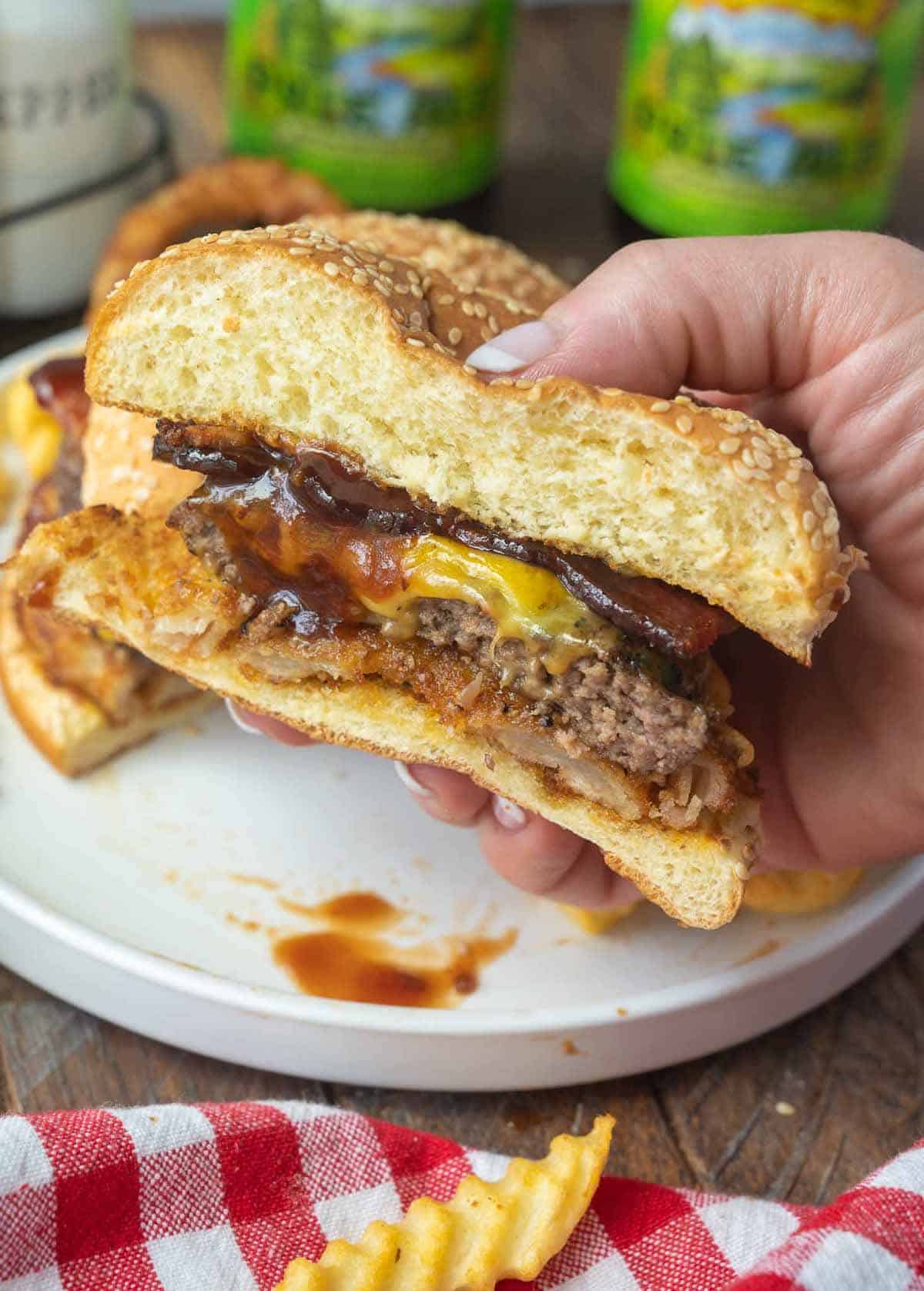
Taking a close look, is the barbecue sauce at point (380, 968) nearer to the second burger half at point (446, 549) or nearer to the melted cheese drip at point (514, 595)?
the second burger half at point (446, 549)

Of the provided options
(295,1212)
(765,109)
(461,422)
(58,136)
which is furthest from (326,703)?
(765,109)

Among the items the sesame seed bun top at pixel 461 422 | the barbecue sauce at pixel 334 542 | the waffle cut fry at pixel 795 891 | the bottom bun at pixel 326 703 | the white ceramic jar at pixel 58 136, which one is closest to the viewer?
the sesame seed bun top at pixel 461 422

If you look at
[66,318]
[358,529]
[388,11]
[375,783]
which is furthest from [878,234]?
[66,318]

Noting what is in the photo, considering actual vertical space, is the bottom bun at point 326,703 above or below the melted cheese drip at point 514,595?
below

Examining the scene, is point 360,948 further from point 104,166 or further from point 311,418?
point 104,166

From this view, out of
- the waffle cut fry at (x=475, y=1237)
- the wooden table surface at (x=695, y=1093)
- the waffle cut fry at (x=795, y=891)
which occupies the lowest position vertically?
the wooden table surface at (x=695, y=1093)

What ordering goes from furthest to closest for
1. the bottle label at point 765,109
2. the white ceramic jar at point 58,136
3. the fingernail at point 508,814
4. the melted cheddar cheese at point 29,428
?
the bottle label at point 765,109
the white ceramic jar at point 58,136
the melted cheddar cheese at point 29,428
the fingernail at point 508,814

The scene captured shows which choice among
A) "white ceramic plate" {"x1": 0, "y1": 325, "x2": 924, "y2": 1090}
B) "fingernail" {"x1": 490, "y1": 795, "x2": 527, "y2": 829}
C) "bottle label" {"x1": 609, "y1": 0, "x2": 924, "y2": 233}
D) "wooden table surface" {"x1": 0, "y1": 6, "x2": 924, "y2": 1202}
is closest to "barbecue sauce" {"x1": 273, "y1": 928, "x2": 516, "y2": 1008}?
"white ceramic plate" {"x1": 0, "y1": 325, "x2": 924, "y2": 1090}

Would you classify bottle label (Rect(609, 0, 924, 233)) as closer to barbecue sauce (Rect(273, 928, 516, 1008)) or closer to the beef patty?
the beef patty

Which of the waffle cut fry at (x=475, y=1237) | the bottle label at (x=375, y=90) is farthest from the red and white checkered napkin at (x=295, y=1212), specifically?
the bottle label at (x=375, y=90)
